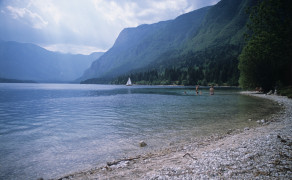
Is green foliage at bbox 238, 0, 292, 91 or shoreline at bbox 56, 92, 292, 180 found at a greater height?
green foliage at bbox 238, 0, 292, 91

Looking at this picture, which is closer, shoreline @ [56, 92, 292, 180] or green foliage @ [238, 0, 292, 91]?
shoreline @ [56, 92, 292, 180]

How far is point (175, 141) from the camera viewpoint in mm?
15125

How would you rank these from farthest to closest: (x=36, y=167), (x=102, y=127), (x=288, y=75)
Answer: (x=288, y=75) < (x=102, y=127) < (x=36, y=167)

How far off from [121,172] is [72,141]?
8.34m

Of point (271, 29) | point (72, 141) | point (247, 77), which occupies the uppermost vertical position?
point (271, 29)

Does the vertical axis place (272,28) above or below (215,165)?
above

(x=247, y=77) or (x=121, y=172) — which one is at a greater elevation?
(x=247, y=77)

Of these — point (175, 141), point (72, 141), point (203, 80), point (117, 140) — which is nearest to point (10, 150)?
point (72, 141)

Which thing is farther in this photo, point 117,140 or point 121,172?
point 117,140

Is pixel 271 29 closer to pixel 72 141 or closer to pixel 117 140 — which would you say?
pixel 117 140

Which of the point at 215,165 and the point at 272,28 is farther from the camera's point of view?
the point at 272,28

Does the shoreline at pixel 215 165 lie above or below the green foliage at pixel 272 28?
below

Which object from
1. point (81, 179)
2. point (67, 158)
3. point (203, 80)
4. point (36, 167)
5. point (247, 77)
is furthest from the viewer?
point (203, 80)

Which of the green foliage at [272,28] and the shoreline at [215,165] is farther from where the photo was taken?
the green foliage at [272,28]
